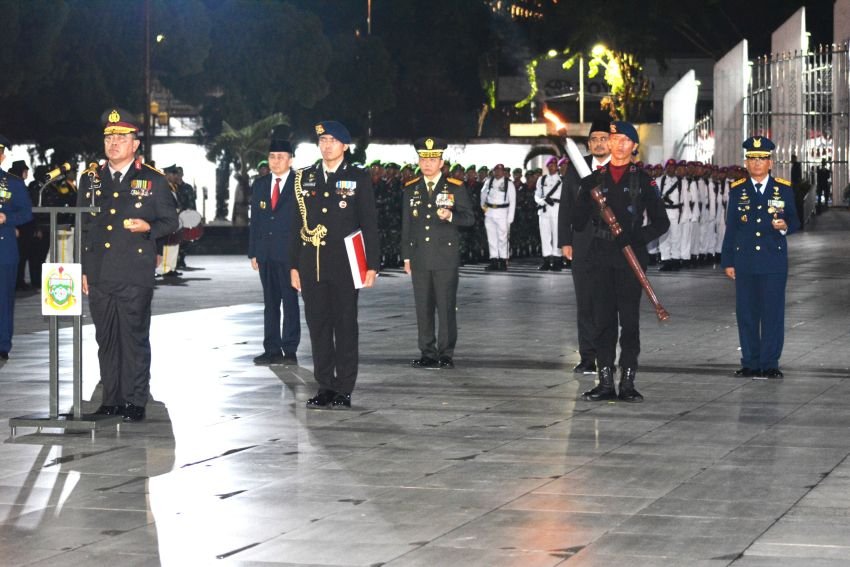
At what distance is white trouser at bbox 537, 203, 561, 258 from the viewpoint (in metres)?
29.4

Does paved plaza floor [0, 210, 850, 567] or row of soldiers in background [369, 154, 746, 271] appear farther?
row of soldiers in background [369, 154, 746, 271]

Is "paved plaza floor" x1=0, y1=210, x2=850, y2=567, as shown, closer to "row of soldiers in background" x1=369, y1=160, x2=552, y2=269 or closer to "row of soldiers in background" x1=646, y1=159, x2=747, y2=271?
"row of soldiers in background" x1=369, y1=160, x2=552, y2=269

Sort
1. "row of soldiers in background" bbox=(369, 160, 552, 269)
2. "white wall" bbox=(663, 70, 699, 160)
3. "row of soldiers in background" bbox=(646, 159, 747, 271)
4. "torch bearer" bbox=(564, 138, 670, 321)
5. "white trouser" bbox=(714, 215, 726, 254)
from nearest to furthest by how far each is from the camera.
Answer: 1. "torch bearer" bbox=(564, 138, 670, 321)
2. "row of soldiers in background" bbox=(369, 160, 552, 269)
3. "row of soldiers in background" bbox=(646, 159, 747, 271)
4. "white trouser" bbox=(714, 215, 726, 254)
5. "white wall" bbox=(663, 70, 699, 160)

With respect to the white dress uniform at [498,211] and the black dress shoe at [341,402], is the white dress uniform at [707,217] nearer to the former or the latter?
the white dress uniform at [498,211]

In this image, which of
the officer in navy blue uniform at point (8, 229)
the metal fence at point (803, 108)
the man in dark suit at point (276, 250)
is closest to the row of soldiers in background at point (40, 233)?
the officer in navy blue uniform at point (8, 229)

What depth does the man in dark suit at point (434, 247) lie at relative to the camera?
1384cm

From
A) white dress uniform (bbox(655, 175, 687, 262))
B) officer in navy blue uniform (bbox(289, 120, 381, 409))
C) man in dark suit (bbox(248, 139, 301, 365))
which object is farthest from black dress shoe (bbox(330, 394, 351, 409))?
white dress uniform (bbox(655, 175, 687, 262))

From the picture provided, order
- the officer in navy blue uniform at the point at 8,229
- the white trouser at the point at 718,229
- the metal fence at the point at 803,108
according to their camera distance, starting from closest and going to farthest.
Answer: the officer in navy blue uniform at the point at 8,229 → the white trouser at the point at 718,229 → the metal fence at the point at 803,108

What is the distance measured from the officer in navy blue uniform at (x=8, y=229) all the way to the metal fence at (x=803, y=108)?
30.7 metres

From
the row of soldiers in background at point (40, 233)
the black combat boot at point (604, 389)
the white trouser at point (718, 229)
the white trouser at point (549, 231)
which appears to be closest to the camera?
the black combat boot at point (604, 389)

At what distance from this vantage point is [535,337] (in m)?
16.4

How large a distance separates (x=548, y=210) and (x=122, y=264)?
20499 mm

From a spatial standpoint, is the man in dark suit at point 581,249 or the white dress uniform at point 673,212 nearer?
the man in dark suit at point 581,249

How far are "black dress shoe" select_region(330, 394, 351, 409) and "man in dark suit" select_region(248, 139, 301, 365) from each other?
2801 millimetres
